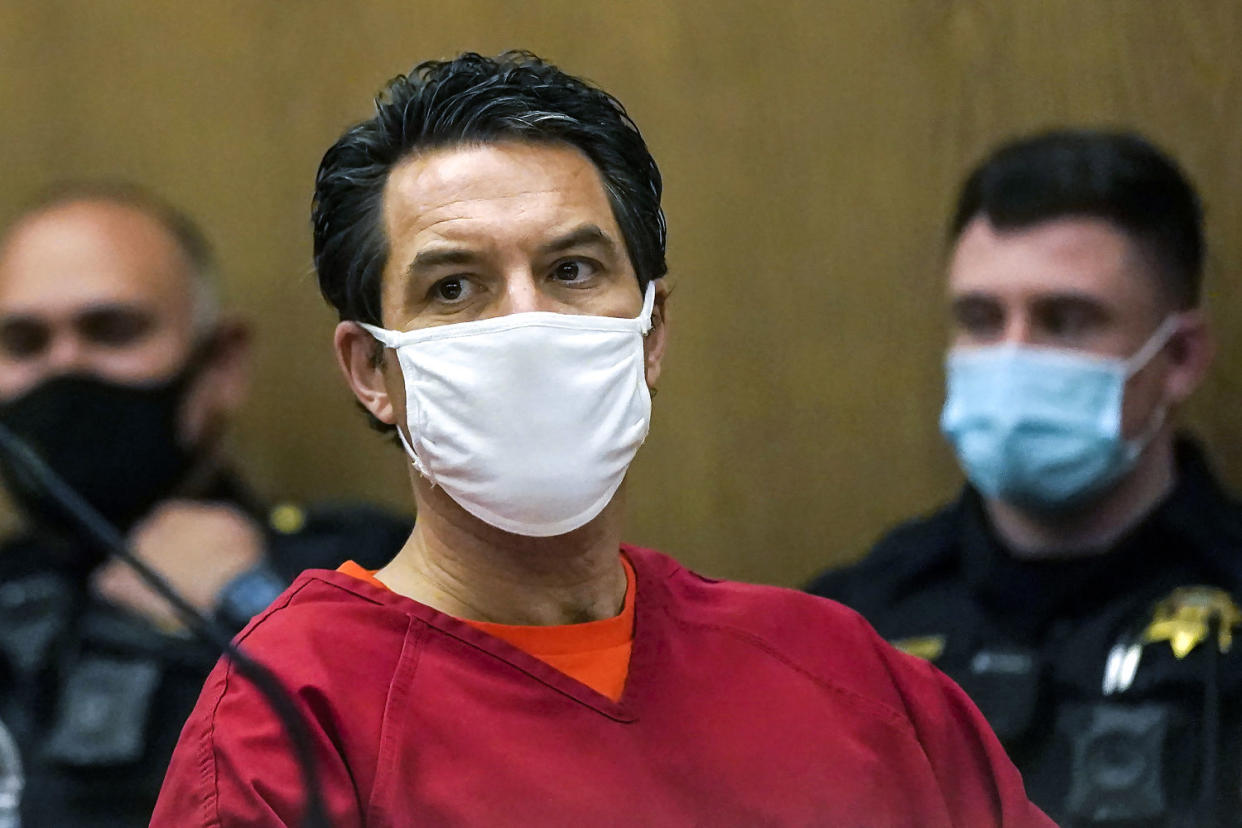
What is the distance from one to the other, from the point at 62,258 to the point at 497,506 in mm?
1131

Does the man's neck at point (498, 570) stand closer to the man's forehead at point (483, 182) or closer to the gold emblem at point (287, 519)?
the man's forehead at point (483, 182)

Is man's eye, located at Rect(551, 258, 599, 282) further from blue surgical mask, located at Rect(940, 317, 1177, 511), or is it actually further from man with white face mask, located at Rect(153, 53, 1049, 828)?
blue surgical mask, located at Rect(940, 317, 1177, 511)

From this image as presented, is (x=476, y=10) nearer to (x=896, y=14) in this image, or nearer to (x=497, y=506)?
(x=896, y=14)

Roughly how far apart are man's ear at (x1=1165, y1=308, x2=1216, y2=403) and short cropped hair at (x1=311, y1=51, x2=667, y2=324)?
0.89 m

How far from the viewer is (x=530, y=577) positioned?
1.08 m

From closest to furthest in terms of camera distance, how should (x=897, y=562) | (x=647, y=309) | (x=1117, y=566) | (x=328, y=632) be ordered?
(x=328, y=632) → (x=647, y=309) → (x=1117, y=566) → (x=897, y=562)

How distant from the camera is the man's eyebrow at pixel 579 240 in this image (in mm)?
1025

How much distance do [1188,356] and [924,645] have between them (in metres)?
0.49

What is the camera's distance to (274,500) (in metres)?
2.06

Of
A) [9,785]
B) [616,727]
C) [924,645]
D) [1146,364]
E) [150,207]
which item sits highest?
[150,207]

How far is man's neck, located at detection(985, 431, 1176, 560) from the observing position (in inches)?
67.4

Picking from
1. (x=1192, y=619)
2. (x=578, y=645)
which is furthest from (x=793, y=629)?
(x=1192, y=619)

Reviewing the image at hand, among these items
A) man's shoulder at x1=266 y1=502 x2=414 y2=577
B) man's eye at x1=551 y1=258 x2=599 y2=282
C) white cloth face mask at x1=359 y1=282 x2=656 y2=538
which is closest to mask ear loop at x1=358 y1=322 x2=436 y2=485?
white cloth face mask at x1=359 y1=282 x2=656 y2=538

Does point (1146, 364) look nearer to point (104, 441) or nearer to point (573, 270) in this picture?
point (573, 270)
